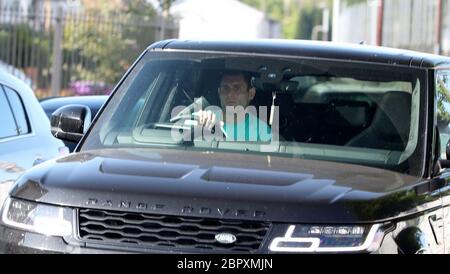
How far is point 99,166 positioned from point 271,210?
0.97 meters

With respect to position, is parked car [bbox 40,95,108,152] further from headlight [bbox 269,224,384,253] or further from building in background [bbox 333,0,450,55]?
building in background [bbox 333,0,450,55]

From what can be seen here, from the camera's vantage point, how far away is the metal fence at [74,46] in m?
20.6

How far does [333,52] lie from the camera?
20.2 feet

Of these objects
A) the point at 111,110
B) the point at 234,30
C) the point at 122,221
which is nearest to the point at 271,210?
the point at 122,221

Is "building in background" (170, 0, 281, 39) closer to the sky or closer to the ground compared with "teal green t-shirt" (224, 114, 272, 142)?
closer to the ground

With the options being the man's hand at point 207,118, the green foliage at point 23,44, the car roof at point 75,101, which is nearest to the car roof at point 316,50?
the man's hand at point 207,118

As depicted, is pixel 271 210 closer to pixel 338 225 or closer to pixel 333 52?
pixel 338 225

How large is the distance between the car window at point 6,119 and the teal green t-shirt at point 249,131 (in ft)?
7.07

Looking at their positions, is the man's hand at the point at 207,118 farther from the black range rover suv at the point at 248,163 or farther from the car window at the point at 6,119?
the car window at the point at 6,119

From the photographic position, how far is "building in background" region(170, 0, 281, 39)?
23.3 metres

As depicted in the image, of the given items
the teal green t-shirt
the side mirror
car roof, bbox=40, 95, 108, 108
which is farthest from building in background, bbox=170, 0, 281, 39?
the teal green t-shirt

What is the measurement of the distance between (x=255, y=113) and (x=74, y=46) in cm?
1539

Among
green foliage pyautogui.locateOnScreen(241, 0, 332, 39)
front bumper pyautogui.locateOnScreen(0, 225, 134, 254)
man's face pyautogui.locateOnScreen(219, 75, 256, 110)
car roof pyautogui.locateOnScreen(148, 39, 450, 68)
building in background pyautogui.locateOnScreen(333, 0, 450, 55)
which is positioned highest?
car roof pyautogui.locateOnScreen(148, 39, 450, 68)

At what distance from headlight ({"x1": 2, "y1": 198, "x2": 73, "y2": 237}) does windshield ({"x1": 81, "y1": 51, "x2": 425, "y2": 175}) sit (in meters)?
0.89
